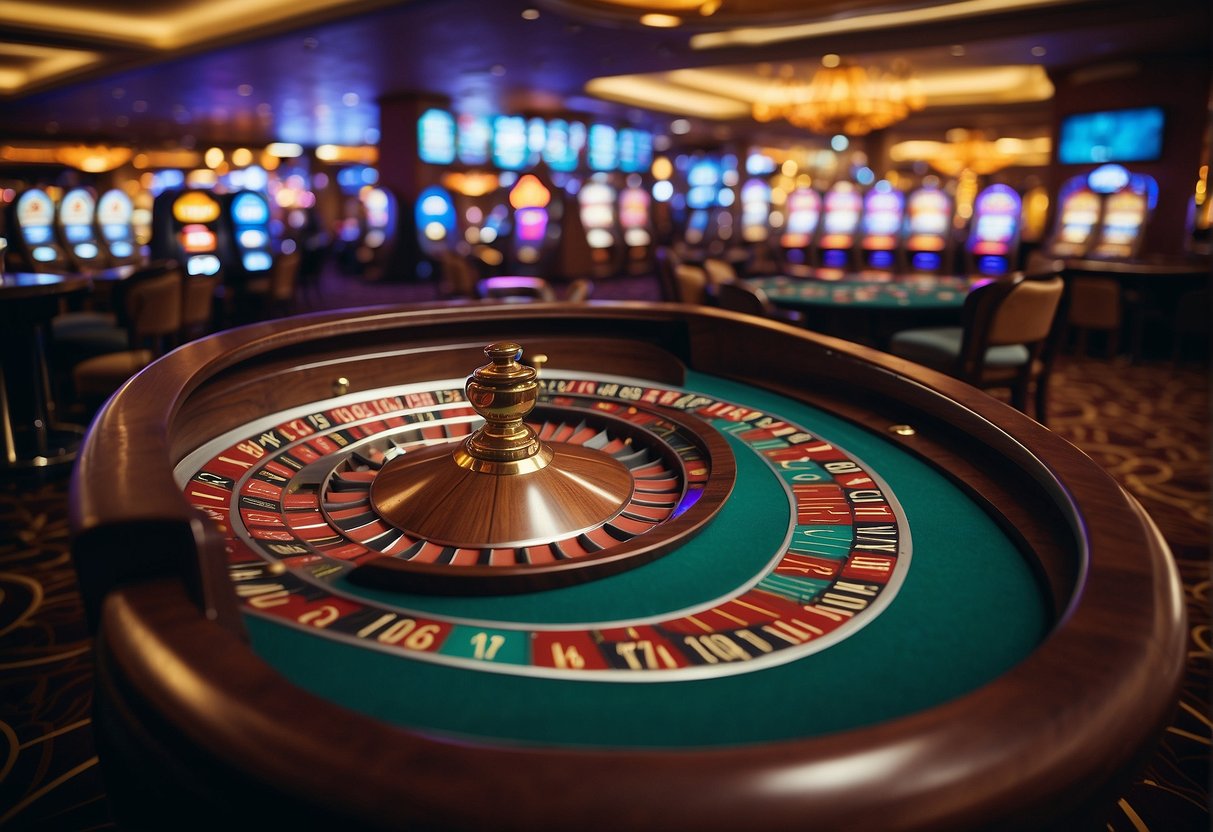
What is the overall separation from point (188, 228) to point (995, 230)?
8.17 meters

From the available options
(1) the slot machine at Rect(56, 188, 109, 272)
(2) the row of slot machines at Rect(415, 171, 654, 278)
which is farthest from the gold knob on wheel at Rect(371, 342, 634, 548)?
(2) the row of slot machines at Rect(415, 171, 654, 278)

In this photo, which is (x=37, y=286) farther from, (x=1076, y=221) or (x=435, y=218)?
(x=1076, y=221)

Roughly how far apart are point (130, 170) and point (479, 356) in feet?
82.2

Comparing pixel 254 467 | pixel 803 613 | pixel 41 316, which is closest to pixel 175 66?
pixel 41 316

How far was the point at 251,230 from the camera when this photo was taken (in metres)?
8.36

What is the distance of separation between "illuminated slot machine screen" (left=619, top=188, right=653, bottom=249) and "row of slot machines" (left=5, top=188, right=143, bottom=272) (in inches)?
251

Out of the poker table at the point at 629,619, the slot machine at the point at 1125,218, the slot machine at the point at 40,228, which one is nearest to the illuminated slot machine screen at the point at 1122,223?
the slot machine at the point at 1125,218

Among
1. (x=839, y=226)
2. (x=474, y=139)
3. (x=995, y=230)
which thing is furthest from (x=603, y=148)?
(x=995, y=230)

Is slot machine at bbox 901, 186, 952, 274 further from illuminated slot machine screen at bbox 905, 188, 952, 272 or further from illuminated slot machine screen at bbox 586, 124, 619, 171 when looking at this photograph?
illuminated slot machine screen at bbox 586, 124, 619, 171

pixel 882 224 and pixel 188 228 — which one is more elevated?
pixel 882 224

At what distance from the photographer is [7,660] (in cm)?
215

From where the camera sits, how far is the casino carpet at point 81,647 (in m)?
1.62

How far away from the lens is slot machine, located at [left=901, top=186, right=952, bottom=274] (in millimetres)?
8703

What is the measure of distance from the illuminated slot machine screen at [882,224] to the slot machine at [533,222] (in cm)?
405
